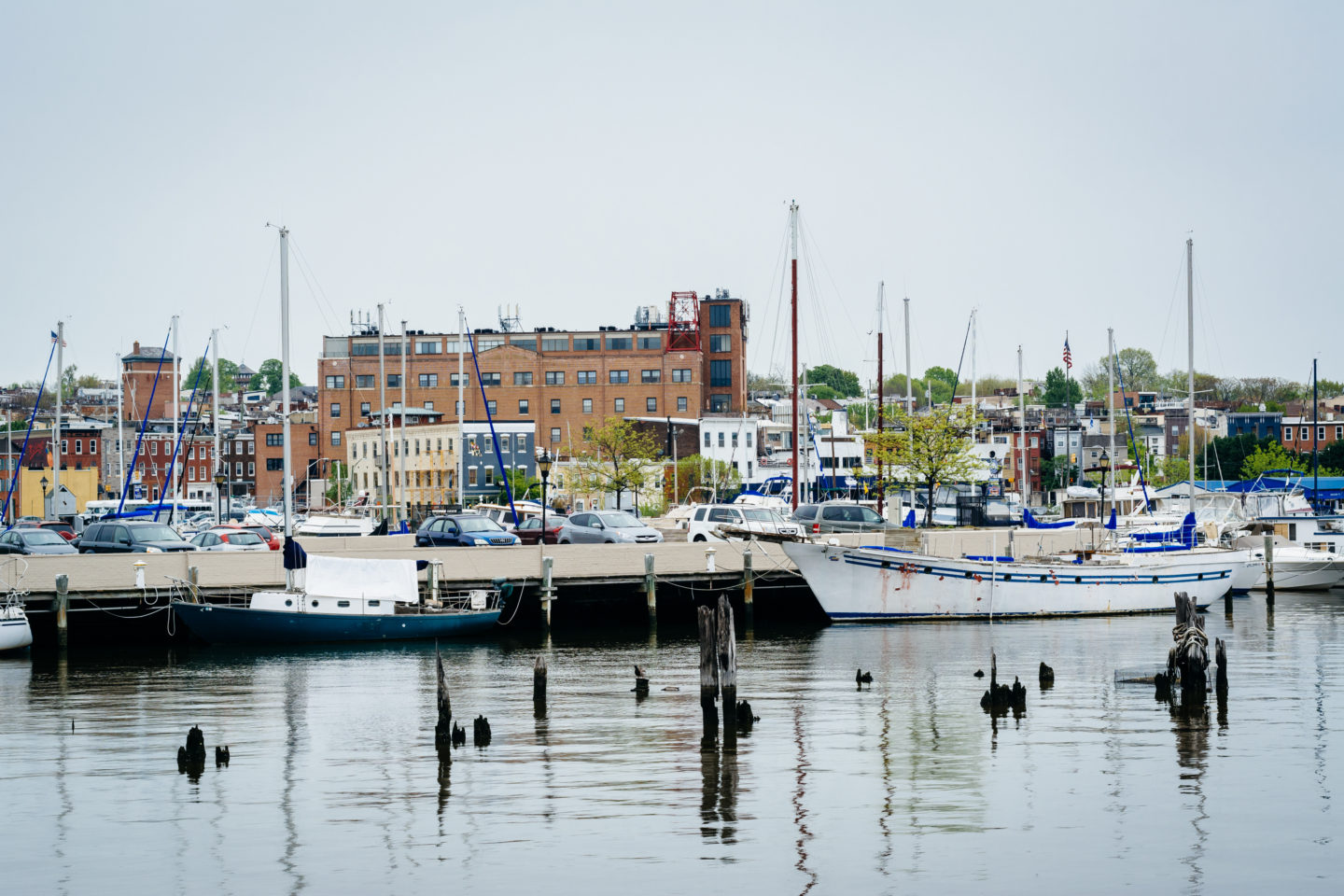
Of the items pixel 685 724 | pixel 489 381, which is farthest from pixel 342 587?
pixel 489 381

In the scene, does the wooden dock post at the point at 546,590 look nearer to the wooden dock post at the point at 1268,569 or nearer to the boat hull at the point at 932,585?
the boat hull at the point at 932,585

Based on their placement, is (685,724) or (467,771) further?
(685,724)

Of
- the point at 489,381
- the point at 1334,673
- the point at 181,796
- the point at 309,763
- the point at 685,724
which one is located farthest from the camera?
the point at 489,381

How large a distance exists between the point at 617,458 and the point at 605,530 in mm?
60349

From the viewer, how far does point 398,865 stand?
18.9 metres

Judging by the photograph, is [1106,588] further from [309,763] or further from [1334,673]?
[309,763]

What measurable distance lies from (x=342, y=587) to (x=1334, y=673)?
2557 cm

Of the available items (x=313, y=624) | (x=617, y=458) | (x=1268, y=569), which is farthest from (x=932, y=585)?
(x=617, y=458)

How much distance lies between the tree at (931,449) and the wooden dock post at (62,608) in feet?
137

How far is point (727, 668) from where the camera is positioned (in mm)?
27641

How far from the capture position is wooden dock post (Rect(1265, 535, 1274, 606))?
5303 cm

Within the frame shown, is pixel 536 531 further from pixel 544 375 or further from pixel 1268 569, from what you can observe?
pixel 544 375

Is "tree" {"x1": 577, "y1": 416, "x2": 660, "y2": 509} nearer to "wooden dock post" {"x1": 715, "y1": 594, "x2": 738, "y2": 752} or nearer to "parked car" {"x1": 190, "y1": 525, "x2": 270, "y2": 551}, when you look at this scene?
"parked car" {"x1": 190, "y1": 525, "x2": 270, "y2": 551}

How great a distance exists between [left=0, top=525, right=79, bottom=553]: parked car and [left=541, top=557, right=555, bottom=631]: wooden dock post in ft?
54.8
